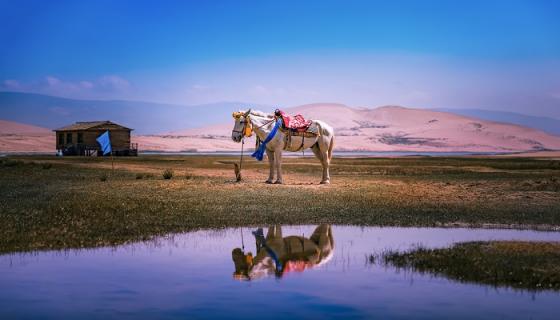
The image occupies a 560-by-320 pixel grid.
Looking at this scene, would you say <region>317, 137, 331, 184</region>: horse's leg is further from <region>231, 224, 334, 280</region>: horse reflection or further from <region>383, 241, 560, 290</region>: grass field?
<region>383, 241, 560, 290</region>: grass field

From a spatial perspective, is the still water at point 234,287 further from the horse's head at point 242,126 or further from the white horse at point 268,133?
the white horse at point 268,133

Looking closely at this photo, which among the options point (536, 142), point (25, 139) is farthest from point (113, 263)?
point (536, 142)

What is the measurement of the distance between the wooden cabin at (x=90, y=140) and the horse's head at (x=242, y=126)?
46.0m

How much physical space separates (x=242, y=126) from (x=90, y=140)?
4868cm

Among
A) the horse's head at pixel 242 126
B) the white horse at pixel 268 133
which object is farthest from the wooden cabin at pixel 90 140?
the horse's head at pixel 242 126

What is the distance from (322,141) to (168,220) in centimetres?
1496

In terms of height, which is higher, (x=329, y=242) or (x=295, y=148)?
(x=295, y=148)

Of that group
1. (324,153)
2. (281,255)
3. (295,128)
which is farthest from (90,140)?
(281,255)

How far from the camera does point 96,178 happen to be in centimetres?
3341

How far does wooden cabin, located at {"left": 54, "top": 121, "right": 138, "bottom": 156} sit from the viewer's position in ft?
241

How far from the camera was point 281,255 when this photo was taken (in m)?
13.4

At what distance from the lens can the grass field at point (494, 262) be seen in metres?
11.0

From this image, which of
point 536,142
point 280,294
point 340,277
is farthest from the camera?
point 536,142

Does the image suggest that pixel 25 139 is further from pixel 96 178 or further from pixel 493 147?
pixel 493 147
